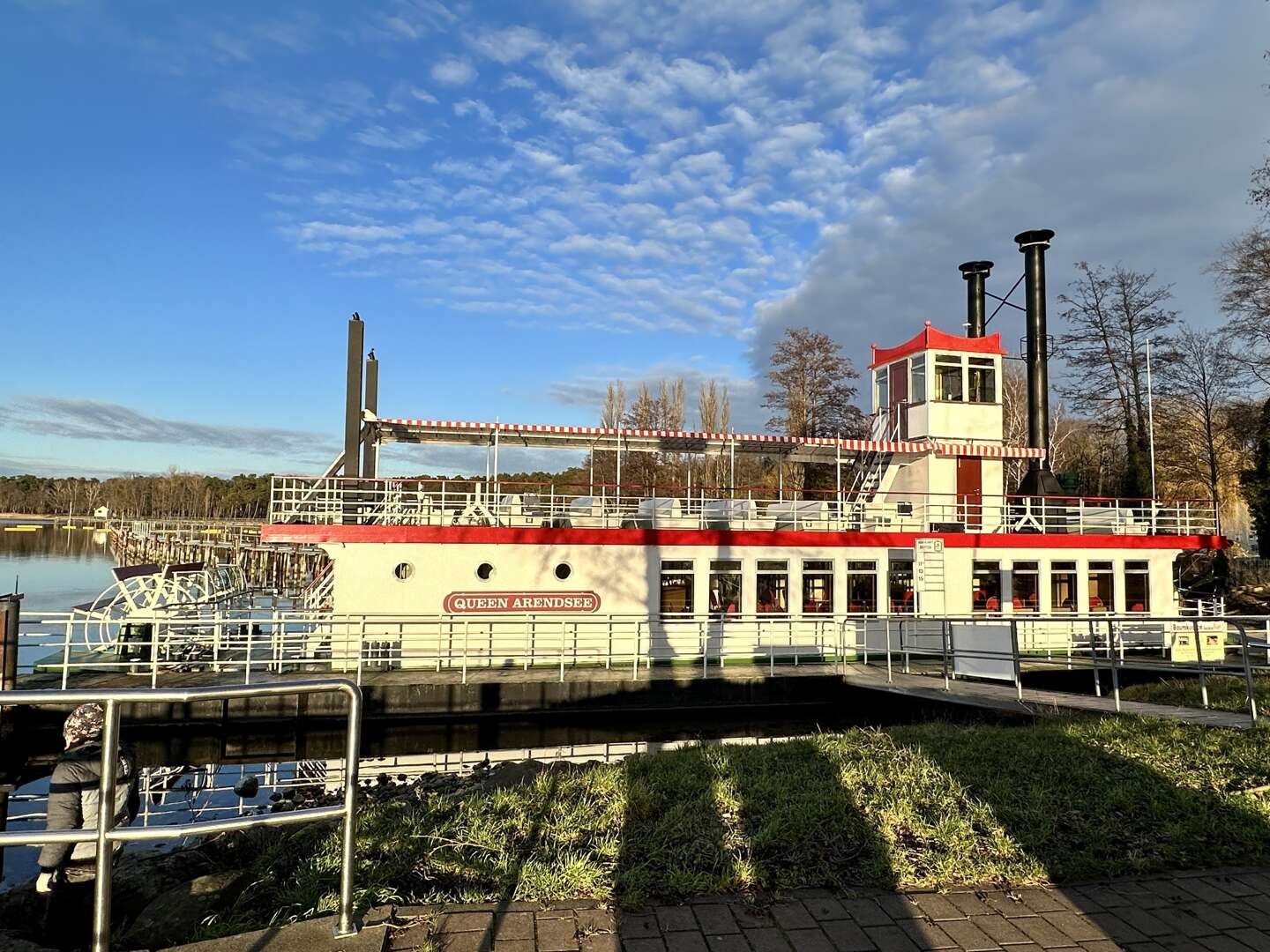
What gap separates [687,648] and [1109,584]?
10333mm

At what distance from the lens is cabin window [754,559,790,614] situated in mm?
16250

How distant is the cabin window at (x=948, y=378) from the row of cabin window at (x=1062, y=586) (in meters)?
5.13

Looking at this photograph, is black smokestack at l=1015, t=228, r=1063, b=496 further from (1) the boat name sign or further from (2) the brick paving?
(2) the brick paving

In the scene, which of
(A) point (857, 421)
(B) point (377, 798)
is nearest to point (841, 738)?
(B) point (377, 798)

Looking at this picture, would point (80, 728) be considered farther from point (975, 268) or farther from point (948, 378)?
point (975, 268)

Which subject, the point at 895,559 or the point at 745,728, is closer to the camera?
the point at 745,728

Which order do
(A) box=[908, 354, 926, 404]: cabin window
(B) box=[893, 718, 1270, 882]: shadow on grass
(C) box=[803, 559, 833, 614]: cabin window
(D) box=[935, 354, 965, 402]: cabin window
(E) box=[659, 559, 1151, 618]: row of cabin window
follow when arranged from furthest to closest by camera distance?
(A) box=[908, 354, 926, 404]: cabin window < (D) box=[935, 354, 965, 402]: cabin window < (C) box=[803, 559, 833, 614]: cabin window < (E) box=[659, 559, 1151, 618]: row of cabin window < (B) box=[893, 718, 1270, 882]: shadow on grass

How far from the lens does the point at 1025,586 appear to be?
57.2 feet

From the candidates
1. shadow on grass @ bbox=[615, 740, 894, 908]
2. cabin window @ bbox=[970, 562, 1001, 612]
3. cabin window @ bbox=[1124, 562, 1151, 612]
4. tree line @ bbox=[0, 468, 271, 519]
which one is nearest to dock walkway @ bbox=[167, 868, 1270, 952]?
shadow on grass @ bbox=[615, 740, 894, 908]

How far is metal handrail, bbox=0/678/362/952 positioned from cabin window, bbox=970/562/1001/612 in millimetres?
16217

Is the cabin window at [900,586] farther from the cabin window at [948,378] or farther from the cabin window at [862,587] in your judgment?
the cabin window at [948,378]

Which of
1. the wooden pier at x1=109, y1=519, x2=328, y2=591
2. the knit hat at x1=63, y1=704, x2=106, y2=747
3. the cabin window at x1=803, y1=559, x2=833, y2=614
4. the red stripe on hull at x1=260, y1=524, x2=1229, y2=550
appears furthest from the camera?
the wooden pier at x1=109, y1=519, x2=328, y2=591

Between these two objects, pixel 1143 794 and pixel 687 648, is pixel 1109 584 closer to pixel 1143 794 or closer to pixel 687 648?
pixel 687 648

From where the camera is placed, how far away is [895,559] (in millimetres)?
16938
